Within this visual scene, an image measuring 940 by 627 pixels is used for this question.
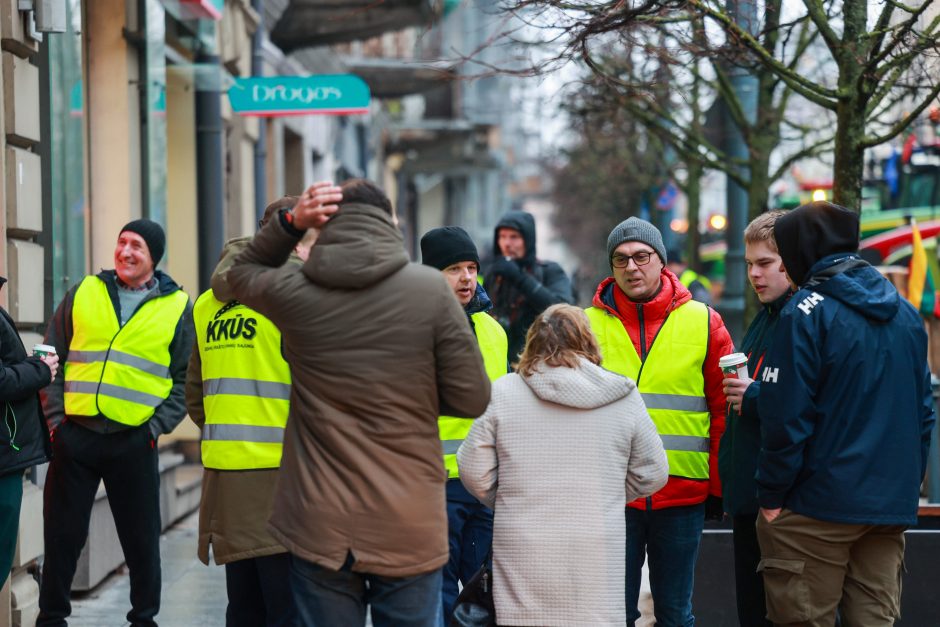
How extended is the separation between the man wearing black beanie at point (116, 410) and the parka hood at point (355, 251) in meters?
2.51

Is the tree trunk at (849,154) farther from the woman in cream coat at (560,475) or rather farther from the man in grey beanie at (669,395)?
the woman in cream coat at (560,475)

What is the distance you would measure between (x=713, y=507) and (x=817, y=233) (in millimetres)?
1314

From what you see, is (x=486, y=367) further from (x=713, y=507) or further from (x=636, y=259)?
(x=713, y=507)

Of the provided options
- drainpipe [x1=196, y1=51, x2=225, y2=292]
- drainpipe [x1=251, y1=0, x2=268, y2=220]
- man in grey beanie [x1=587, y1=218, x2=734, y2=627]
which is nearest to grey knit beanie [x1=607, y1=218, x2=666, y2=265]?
man in grey beanie [x1=587, y1=218, x2=734, y2=627]

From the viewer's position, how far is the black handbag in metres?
4.55

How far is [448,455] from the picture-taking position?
5469 mm

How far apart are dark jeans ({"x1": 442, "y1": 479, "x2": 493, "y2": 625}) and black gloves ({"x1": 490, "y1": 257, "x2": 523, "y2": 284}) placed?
8.71 feet

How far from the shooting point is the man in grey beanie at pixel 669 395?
5.33 metres

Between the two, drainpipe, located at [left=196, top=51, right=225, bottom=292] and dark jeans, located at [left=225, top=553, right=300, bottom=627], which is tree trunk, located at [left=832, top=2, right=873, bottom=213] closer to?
dark jeans, located at [left=225, top=553, right=300, bottom=627]

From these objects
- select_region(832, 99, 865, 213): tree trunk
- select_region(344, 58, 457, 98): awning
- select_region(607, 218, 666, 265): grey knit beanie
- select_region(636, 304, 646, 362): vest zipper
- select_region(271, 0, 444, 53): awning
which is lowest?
select_region(636, 304, 646, 362): vest zipper

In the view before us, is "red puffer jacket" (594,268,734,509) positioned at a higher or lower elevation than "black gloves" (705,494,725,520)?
higher

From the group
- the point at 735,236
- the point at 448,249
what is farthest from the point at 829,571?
the point at 735,236

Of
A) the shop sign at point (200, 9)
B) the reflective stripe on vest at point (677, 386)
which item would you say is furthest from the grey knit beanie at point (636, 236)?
the shop sign at point (200, 9)

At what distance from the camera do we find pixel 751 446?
505 centimetres
